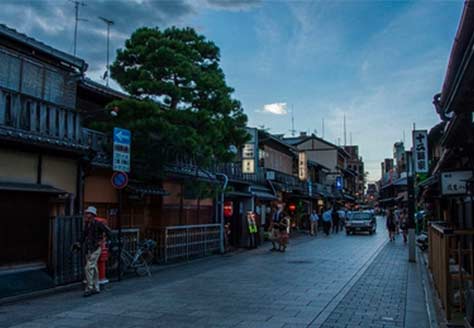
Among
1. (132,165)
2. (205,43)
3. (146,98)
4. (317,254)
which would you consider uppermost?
(205,43)

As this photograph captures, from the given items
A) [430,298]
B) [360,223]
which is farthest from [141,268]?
[360,223]

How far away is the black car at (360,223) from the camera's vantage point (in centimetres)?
3462

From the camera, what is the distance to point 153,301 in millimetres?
9758

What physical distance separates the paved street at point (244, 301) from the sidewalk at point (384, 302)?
0.7 inches

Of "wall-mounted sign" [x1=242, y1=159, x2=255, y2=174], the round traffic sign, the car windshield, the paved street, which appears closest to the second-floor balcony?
the round traffic sign

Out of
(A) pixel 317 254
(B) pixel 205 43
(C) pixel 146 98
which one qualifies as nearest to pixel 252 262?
(A) pixel 317 254

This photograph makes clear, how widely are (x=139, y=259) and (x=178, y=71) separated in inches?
241

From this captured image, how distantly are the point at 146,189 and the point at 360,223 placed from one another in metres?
23.0

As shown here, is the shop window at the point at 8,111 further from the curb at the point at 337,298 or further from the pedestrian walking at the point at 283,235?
the pedestrian walking at the point at 283,235

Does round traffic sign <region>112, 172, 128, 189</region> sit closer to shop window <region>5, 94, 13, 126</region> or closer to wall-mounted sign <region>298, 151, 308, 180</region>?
shop window <region>5, 94, 13, 126</region>

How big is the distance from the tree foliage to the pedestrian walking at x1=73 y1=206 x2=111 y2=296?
12.6 ft

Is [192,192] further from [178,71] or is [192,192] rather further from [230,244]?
[230,244]

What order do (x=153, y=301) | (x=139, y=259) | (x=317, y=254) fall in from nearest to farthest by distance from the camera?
→ (x=153, y=301)
(x=139, y=259)
(x=317, y=254)

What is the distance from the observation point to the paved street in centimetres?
805
